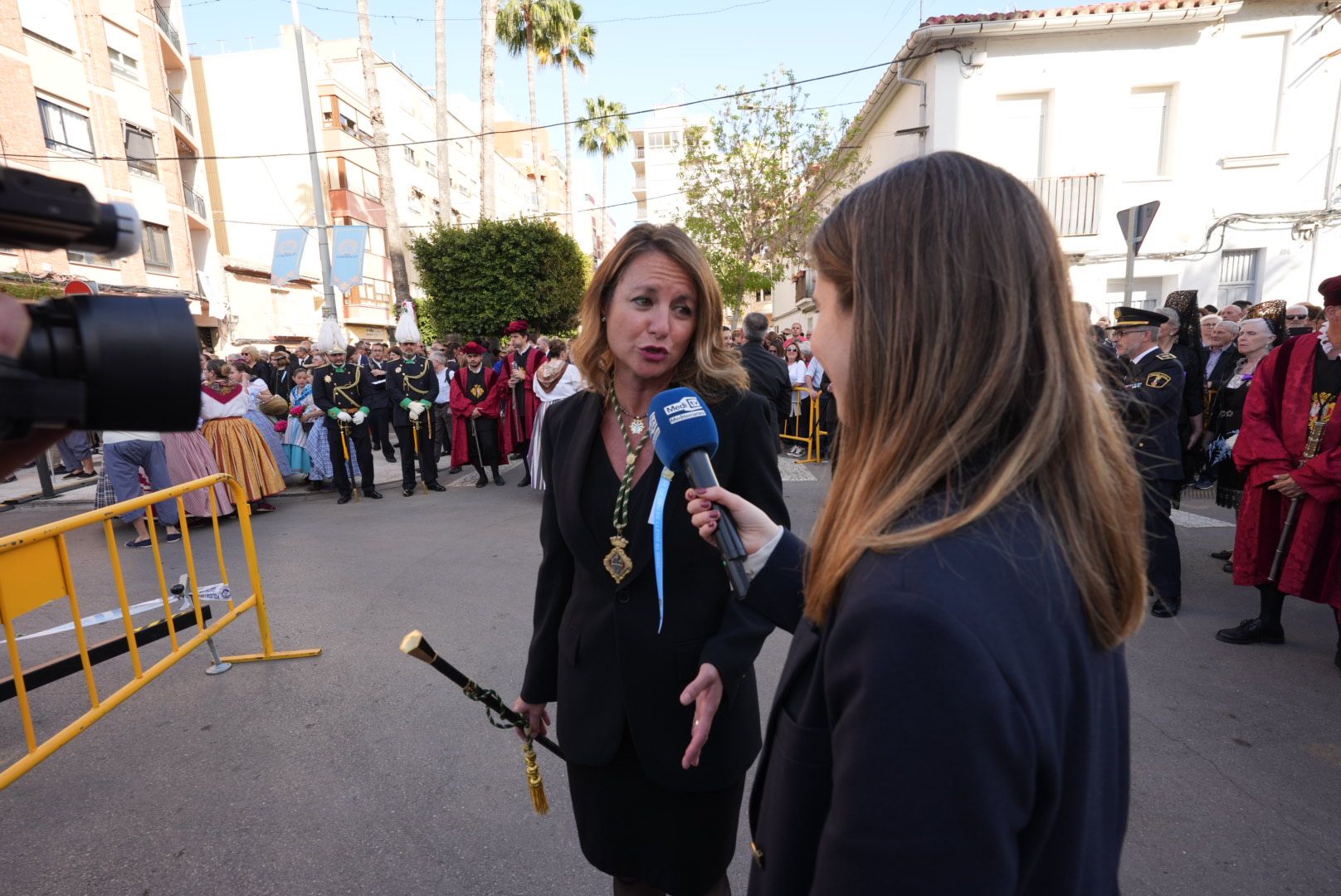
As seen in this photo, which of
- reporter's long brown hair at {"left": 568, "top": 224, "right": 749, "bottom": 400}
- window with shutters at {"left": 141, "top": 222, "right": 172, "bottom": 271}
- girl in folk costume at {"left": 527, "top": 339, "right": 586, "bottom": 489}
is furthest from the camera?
window with shutters at {"left": 141, "top": 222, "right": 172, "bottom": 271}

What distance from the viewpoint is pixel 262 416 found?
936cm

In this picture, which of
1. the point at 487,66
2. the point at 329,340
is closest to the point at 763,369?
the point at 329,340

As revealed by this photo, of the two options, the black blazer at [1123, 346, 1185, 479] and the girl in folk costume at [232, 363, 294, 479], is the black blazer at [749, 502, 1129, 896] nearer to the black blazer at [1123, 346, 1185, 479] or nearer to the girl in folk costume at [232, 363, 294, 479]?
the black blazer at [1123, 346, 1185, 479]

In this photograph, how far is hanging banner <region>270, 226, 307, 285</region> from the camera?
17234 mm

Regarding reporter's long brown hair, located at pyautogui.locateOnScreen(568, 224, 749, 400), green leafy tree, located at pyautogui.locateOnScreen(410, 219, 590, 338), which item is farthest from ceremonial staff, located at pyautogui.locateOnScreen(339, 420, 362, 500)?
green leafy tree, located at pyautogui.locateOnScreen(410, 219, 590, 338)

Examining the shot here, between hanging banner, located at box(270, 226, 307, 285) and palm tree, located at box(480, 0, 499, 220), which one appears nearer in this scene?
hanging banner, located at box(270, 226, 307, 285)

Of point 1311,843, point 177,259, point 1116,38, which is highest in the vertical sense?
point 1116,38

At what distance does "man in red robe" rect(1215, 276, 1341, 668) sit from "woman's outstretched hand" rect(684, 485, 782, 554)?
4.03 metres

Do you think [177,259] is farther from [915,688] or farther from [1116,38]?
[915,688]

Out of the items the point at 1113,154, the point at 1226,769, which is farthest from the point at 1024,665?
the point at 1113,154

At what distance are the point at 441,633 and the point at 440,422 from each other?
7.57 metres

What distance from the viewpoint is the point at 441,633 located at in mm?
4527

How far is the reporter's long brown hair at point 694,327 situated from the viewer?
6.17 ft

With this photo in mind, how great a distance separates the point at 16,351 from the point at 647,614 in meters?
1.20
